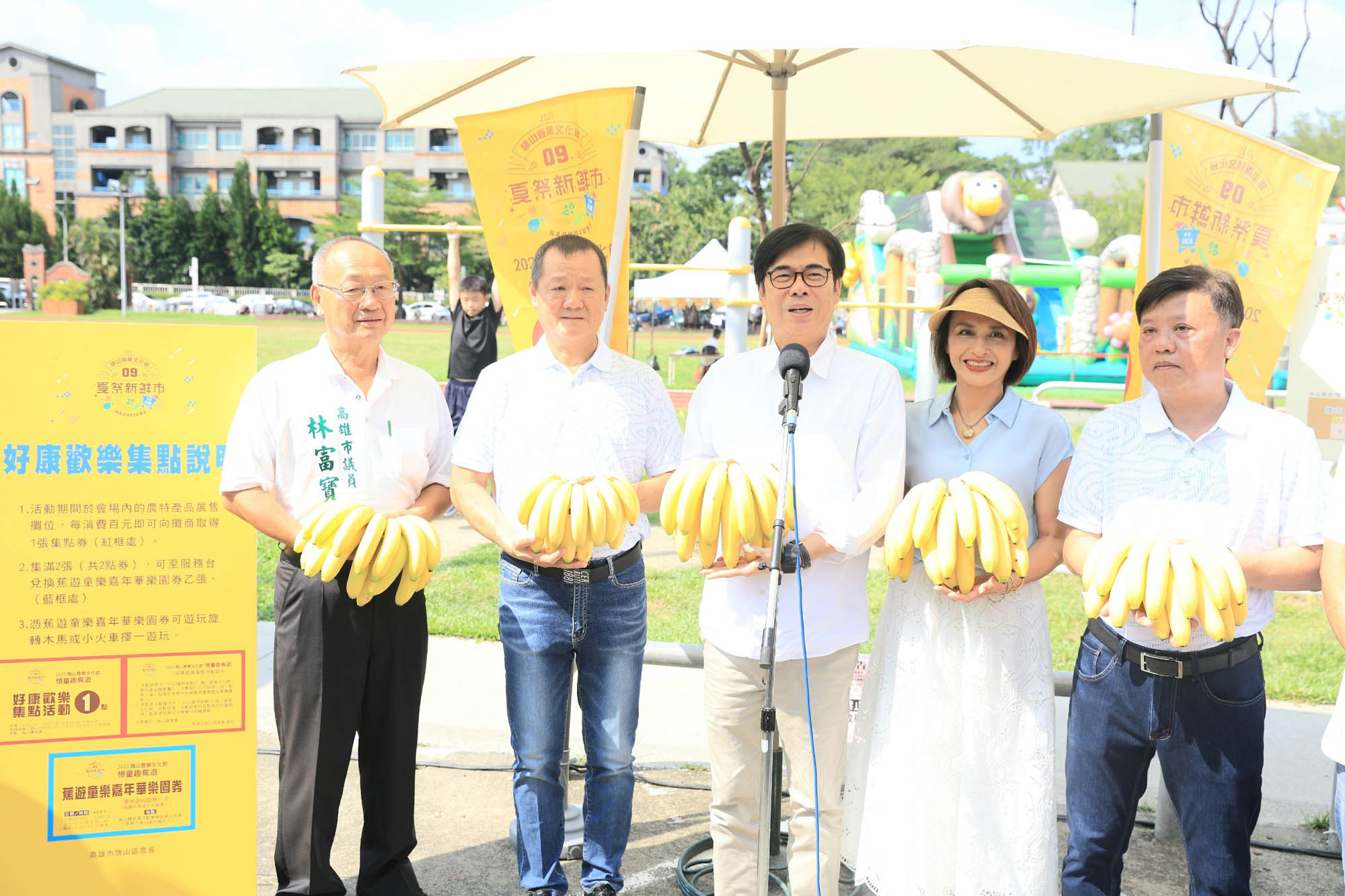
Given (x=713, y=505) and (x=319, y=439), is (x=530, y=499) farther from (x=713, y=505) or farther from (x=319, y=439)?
(x=319, y=439)

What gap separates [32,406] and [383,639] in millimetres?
1234

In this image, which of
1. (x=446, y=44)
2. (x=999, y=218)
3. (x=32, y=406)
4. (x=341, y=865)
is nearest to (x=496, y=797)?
(x=341, y=865)

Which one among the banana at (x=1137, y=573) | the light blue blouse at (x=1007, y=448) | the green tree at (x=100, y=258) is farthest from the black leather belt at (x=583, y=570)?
the green tree at (x=100, y=258)

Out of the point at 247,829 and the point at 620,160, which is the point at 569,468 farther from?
the point at 247,829

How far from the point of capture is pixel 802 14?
248cm

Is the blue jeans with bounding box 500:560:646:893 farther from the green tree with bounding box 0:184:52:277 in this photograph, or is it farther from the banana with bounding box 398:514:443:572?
the green tree with bounding box 0:184:52:277

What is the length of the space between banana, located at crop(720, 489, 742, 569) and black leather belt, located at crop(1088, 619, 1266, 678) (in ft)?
3.47

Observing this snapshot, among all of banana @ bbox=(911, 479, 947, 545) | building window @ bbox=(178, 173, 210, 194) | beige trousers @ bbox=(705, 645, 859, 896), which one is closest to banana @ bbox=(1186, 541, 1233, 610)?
banana @ bbox=(911, 479, 947, 545)

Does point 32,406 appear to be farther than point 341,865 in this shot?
No

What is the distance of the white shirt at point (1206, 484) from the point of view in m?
2.45

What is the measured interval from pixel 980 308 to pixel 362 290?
1.77 metres

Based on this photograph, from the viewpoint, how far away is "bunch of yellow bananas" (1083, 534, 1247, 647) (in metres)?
2.27

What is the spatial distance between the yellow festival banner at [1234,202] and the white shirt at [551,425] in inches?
74.8

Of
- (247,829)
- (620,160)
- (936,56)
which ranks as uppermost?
(936,56)
